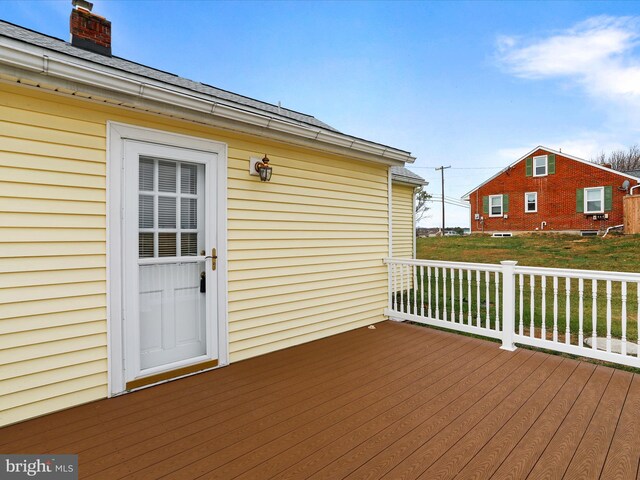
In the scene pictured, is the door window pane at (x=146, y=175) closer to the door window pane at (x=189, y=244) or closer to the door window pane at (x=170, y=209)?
the door window pane at (x=170, y=209)

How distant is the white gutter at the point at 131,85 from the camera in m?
2.00

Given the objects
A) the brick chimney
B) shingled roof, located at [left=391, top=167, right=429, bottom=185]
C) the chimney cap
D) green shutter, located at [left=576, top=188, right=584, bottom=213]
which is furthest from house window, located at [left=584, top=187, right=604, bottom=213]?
the chimney cap

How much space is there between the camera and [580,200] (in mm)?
16375

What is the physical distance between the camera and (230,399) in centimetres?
260

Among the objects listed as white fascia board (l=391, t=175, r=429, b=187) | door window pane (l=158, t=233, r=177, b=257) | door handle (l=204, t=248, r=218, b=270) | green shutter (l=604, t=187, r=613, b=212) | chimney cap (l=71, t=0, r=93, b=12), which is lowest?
door handle (l=204, t=248, r=218, b=270)

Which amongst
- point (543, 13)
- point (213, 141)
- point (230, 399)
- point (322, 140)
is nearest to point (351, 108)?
point (543, 13)

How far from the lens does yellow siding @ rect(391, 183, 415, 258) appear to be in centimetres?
785

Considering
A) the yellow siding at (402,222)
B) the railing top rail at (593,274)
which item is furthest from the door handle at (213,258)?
the yellow siding at (402,222)

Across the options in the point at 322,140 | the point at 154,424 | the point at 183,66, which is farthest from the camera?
the point at 183,66

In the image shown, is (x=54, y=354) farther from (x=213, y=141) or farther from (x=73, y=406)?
(x=213, y=141)

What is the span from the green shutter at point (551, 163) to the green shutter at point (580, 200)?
60.5 inches

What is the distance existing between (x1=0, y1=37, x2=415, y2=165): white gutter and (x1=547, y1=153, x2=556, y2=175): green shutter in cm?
1801

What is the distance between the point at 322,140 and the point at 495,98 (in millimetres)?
8654

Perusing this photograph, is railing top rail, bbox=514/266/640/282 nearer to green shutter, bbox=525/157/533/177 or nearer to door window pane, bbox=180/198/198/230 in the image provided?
door window pane, bbox=180/198/198/230
